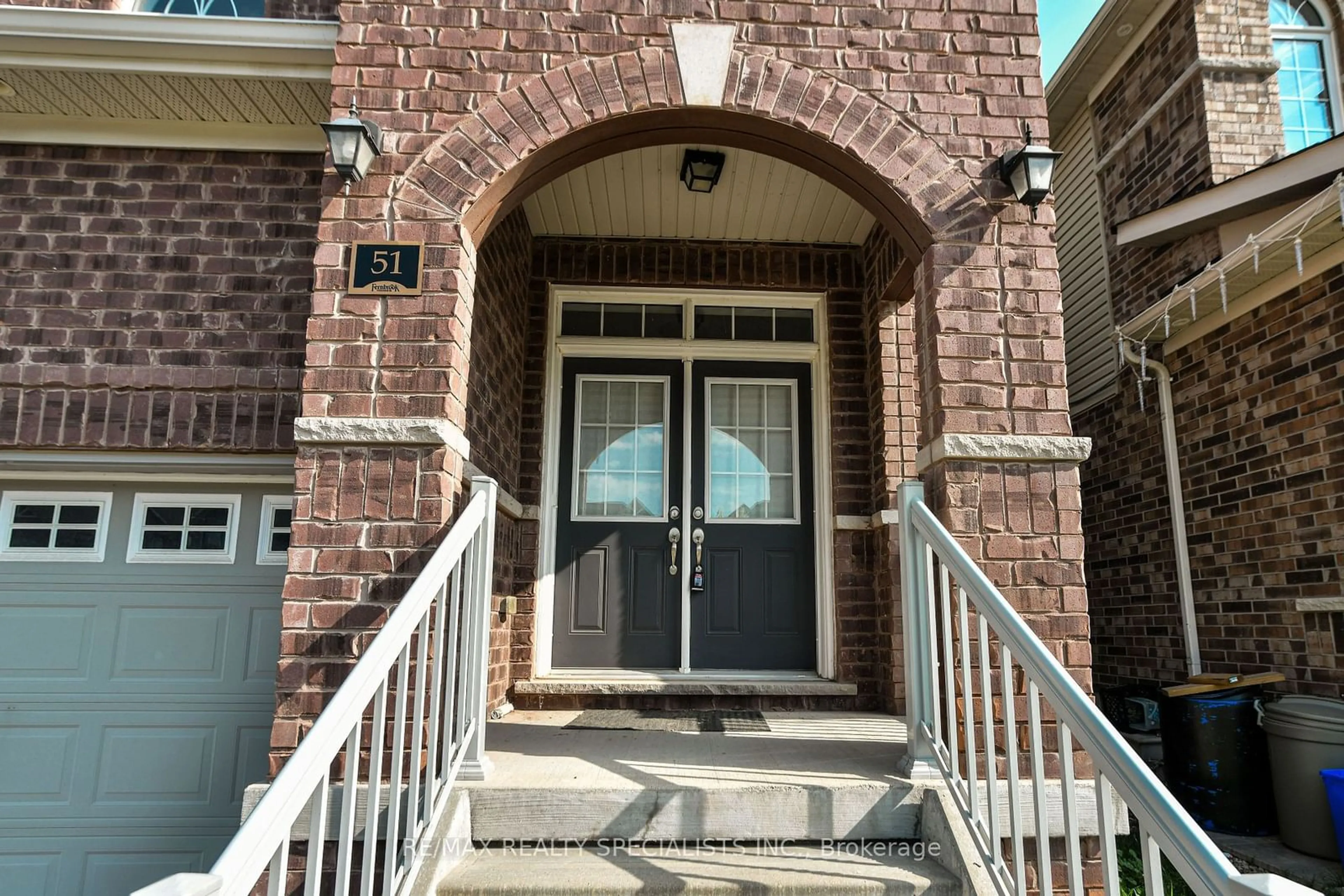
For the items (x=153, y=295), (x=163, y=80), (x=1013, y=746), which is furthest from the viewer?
(x=153, y=295)

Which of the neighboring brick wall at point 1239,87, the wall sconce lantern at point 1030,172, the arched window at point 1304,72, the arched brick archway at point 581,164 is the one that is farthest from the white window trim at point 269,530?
the arched window at point 1304,72

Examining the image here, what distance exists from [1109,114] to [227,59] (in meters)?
6.34

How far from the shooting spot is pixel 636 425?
193 inches

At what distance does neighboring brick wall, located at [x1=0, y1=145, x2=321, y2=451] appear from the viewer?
3.43m

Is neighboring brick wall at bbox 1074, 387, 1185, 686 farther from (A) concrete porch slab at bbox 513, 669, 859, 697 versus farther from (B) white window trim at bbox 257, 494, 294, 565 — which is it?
(B) white window trim at bbox 257, 494, 294, 565

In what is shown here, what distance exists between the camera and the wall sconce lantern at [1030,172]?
2906 mm

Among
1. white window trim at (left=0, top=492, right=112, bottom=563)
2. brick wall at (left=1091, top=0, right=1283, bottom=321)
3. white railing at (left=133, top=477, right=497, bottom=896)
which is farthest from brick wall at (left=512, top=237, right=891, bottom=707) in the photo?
brick wall at (left=1091, top=0, right=1283, bottom=321)

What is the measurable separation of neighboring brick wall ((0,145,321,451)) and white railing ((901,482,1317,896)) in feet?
8.63

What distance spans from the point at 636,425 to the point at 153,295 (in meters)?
2.49

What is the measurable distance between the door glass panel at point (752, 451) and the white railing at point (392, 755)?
2035mm

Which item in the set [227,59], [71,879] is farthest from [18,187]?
[71,879]

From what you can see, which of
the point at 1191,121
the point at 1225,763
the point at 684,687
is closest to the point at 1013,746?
the point at 684,687

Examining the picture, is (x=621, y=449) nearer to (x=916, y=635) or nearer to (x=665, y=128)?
(x=665, y=128)

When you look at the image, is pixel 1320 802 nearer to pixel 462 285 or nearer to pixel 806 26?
pixel 806 26
